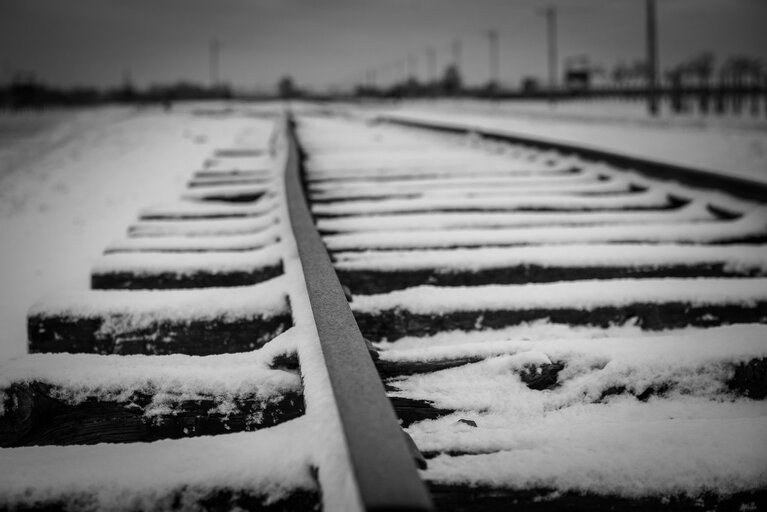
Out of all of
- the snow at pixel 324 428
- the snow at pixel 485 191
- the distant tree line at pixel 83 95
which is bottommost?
the snow at pixel 324 428

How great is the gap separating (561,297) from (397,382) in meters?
0.69

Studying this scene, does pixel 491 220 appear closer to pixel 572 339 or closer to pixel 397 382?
pixel 572 339

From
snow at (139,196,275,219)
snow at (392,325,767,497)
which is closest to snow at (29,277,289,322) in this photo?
snow at (392,325,767,497)

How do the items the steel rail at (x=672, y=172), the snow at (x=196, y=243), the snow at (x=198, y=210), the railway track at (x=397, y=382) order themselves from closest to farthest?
the railway track at (x=397, y=382)
the snow at (x=196, y=243)
the steel rail at (x=672, y=172)
the snow at (x=198, y=210)

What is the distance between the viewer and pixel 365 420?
0.75m

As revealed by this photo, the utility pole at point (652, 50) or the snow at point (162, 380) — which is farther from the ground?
the utility pole at point (652, 50)

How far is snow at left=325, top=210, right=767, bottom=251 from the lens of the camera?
7.75 ft

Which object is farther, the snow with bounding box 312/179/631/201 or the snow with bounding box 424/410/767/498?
the snow with bounding box 312/179/631/201

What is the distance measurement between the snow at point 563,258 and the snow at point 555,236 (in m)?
0.23

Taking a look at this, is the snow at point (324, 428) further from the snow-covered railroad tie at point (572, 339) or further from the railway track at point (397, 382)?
Answer: the snow-covered railroad tie at point (572, 339)

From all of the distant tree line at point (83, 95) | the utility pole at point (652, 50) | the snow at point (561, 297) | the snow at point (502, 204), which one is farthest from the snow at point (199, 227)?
the distant tree line at point (83, 95)

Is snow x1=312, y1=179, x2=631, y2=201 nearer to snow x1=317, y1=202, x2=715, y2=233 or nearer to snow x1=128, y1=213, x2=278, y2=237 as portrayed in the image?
snow x1=317, y1=202, x2=715, y2=233

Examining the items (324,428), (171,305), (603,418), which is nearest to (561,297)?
(603,418)

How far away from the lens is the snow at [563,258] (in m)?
2.01
